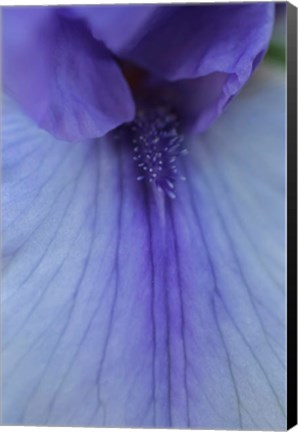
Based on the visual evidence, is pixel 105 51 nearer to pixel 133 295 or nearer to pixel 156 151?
pixel 156 151

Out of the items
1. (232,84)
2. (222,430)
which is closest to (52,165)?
(232,84)

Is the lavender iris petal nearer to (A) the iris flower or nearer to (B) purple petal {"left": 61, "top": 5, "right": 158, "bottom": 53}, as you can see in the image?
(A) the iris flower

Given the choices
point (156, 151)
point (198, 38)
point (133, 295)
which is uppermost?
point (198, 38)

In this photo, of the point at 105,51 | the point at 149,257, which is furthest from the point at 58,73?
the point at 149,257

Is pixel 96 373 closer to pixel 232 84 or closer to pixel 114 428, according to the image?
pixel 114 428

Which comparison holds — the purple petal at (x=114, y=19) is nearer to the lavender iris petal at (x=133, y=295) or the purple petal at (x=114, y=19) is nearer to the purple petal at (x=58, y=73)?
the purple petal at (x=58, y=73)

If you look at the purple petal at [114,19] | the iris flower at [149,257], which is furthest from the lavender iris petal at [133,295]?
the purple petal at [114,19]

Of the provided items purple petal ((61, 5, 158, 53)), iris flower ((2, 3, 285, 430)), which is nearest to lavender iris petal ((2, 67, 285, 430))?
iris flower ((2, 3, 285, 430))

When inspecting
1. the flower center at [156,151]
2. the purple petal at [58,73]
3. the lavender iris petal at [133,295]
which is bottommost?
the lavender iris petal at [133,295]
